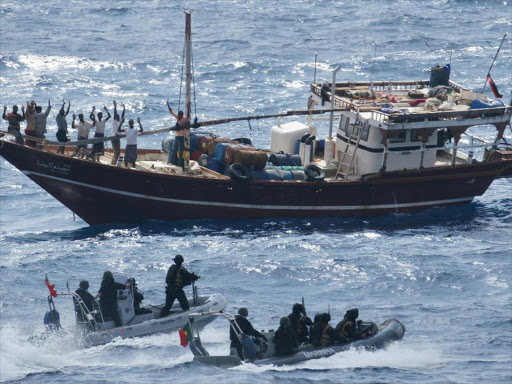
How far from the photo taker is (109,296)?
25.8m

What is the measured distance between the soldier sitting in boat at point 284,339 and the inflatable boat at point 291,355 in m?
0.14

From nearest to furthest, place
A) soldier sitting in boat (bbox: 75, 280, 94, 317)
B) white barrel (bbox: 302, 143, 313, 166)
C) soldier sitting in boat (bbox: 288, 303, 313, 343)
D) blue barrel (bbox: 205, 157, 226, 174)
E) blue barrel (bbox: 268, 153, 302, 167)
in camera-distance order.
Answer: soldier sitting in boat (bbox: 288, 303, 313, 343) < soldier sitting in boat (bbox: 75, 280, 94, 317) < blue barrel (bbox: 205, 157, 226, 174) < blue barrel (bbox: 268, 153, 302, 167) < white barrel (bbox: 302, 143, 313, 166)

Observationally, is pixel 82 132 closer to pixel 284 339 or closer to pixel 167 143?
pixel 167 143

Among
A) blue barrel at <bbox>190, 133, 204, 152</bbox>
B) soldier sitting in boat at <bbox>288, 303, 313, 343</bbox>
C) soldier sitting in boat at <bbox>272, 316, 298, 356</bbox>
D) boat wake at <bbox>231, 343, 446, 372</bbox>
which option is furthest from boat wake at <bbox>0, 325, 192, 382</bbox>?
blue barrel at <bbox>190, 133, 204, 152</bbox>

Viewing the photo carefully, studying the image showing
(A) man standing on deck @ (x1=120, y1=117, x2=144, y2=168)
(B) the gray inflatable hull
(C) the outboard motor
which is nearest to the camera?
(C) the outboard motor

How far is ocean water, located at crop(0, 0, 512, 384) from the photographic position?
24.5 m

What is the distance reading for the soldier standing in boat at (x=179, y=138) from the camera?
35000mm

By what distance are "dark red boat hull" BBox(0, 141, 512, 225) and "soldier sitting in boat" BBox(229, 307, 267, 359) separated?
11346 millimetres

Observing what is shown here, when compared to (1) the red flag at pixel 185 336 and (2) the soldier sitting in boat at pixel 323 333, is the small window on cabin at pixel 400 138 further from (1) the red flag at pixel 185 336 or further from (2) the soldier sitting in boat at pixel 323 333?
(1) the red flag at pixel 185 336

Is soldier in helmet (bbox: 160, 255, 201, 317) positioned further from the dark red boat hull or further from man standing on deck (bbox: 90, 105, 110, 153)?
man standing on deck (bbox: 90, 105, 110, 153)

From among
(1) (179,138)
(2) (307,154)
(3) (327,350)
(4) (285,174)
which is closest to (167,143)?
(1) (179,138)

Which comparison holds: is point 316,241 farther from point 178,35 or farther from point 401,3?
point 401,3

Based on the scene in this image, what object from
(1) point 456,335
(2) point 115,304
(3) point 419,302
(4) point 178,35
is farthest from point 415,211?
(4) point 178,35

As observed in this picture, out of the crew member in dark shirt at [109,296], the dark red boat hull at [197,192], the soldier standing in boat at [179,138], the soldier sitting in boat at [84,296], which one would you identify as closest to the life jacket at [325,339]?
the crew member in dark shirt at [109,296]
